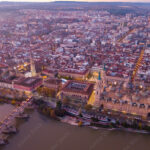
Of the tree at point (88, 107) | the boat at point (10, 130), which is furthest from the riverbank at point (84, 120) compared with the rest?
the boat at point (10, 130)

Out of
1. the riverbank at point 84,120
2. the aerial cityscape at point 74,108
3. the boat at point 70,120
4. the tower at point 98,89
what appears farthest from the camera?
the tower at point 98,89

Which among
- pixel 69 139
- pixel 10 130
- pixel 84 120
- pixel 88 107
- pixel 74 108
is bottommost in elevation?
pixel 69 139

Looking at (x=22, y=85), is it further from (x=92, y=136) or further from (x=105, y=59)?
(x=105, y=59)

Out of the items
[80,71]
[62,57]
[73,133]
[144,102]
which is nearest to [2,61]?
[62,57]

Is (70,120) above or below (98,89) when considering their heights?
below

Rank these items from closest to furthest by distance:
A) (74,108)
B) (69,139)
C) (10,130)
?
(69,139)
(10,130)
(74,108)

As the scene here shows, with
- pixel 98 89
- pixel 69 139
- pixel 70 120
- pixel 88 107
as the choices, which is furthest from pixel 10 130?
pixel 98 89

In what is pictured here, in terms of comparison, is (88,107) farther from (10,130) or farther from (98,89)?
(10,130)

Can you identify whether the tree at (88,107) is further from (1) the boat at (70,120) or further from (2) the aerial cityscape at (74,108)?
(1) the boat at (70,120)

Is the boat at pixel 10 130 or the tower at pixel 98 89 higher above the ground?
the tower at pixel 98 89
